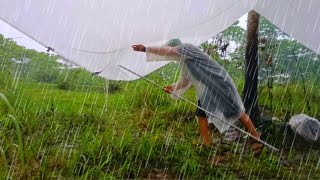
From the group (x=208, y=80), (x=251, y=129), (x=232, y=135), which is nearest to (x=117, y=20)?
(x=208, y=80)

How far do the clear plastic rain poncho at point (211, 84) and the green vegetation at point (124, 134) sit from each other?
430 mm

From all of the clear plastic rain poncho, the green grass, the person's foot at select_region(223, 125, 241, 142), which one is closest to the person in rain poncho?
the clear plastic rain poncho

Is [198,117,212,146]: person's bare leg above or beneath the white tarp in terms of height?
beneath

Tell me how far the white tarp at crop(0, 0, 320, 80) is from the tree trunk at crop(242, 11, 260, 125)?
876 mm

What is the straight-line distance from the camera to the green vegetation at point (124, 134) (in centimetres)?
309

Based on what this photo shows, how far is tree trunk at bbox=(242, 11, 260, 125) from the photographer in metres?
4.62

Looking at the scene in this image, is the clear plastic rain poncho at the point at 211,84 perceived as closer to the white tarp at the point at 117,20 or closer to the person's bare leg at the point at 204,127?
the person's bare leg at the point at 204,127

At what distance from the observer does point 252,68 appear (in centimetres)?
462

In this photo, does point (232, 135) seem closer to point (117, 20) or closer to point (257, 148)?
point (257, 148)

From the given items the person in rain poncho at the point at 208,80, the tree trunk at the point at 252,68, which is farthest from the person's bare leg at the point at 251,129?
the tree trunk at the point at 252,68

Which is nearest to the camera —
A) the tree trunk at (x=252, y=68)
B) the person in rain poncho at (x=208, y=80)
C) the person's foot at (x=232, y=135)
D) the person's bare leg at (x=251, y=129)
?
the person in rain poncho at (x=208, y=80)

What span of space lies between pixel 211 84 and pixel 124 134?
0.95m

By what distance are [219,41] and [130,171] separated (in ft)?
13.3

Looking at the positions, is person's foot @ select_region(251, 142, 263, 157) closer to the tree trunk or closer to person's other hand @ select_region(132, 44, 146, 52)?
the tree trunk
